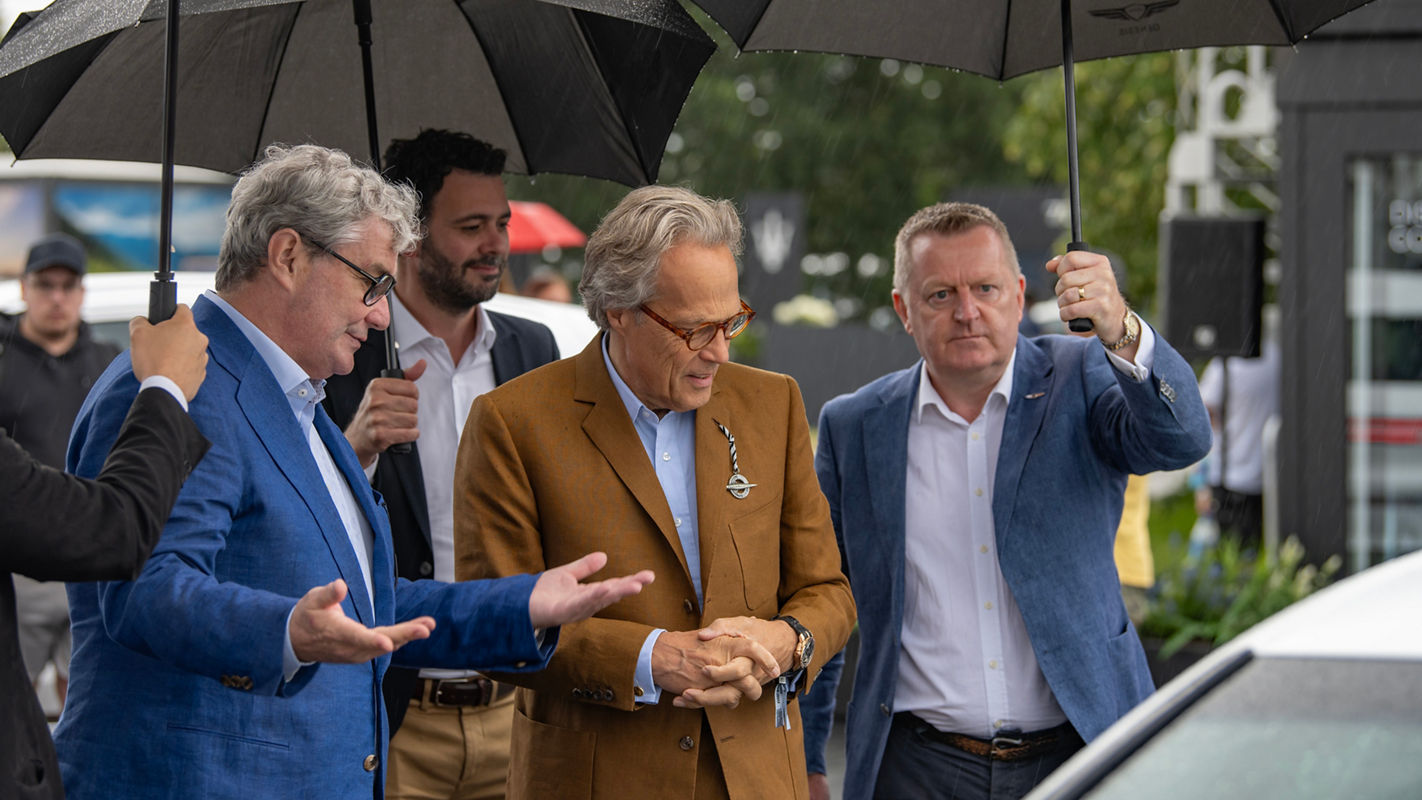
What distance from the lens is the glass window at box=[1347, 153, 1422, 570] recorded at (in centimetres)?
1018

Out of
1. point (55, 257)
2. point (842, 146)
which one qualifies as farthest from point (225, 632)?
point (842, 146)

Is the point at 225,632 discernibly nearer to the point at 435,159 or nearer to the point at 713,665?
the point at 713,665

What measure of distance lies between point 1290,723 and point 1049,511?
1.59 metres

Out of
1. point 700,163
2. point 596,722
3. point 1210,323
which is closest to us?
point 596,722

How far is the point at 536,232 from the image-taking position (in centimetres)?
1392

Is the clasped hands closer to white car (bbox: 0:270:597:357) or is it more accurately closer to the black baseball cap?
white car (bbox: 0:270:597:357)

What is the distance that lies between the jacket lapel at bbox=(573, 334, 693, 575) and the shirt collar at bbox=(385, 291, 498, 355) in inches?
38.7

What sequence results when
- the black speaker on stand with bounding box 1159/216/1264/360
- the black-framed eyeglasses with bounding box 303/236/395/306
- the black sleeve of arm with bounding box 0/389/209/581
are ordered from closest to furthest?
the black sleeve of arm with bounding box 0/389/209/581
the black-framed eyeglasses with bounding box 303/236/395/306
the black speaker on stand with bounding box 1159/216/1264/360

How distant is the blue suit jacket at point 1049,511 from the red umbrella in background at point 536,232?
966 centimetres

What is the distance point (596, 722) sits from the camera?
10.1 feet

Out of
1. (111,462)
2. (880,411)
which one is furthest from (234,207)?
(880,411)

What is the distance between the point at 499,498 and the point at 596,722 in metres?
0.49

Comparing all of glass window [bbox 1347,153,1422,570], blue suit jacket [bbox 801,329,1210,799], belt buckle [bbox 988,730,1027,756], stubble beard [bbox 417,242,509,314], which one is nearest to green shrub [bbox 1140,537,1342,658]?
glass window [bbox 1347,153,1422,570]

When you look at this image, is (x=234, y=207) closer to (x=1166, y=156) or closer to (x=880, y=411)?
(x=880, y=411)
